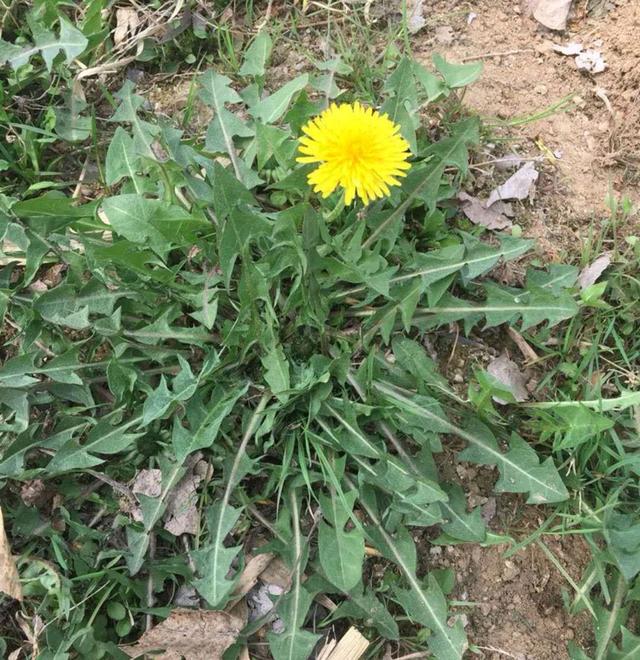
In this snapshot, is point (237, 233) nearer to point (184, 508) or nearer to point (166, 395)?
point (166, 395)

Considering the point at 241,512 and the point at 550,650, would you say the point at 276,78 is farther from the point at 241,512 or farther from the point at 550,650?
the point at 550,650

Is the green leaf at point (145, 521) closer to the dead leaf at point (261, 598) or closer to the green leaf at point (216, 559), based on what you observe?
the green leaf at point (216, 559)

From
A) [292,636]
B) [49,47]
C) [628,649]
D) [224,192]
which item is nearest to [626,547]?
[628,649]

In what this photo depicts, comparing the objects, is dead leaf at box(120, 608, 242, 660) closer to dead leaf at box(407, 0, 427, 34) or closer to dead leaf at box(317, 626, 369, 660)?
dead leaf at box(317, 626, 369, 660)

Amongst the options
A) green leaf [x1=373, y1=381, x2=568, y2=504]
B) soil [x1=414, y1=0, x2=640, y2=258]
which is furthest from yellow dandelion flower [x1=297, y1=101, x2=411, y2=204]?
soil [x1=414, y1=0, x2=640, y2=258]

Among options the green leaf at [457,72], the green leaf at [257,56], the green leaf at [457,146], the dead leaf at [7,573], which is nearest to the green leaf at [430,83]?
the green leaf at [457,72]

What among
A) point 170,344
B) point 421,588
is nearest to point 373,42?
point 170,344
